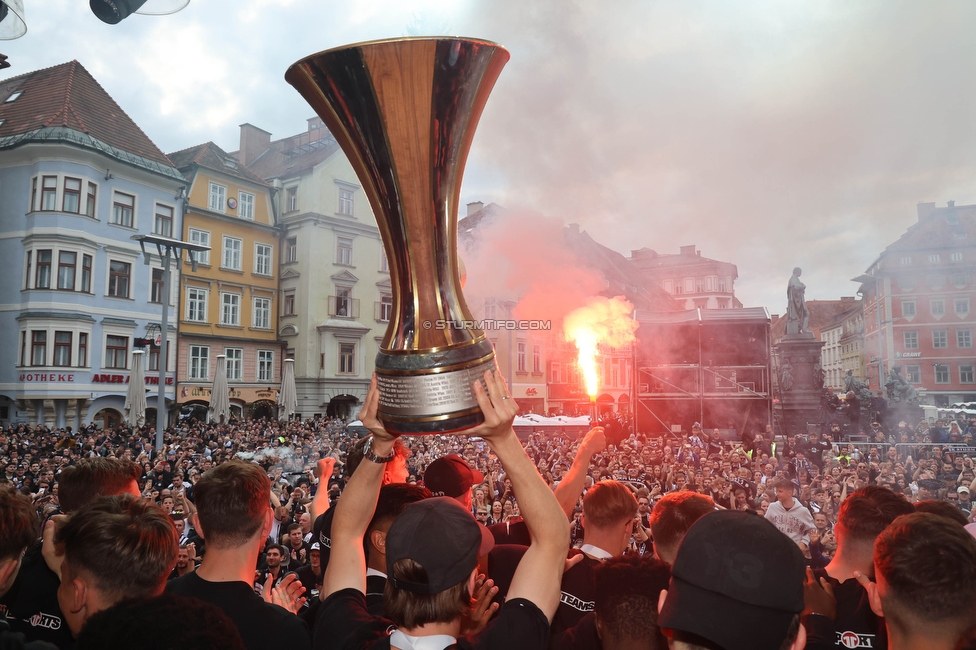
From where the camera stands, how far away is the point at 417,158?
1.80 metres

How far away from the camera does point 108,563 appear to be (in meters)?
1.94

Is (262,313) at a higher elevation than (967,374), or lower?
higher

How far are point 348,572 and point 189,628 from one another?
681 millimetres

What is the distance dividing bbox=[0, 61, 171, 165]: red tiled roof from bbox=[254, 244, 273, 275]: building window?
18.4 ft

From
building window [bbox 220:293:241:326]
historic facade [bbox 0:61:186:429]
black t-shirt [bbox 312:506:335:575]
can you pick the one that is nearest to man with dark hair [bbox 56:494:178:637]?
black t-shirt [bbox 312:506:335:575]

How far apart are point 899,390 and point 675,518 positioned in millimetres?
22812

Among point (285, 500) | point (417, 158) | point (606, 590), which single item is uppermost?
point (417, 158)

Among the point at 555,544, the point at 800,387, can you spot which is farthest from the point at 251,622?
the point at 800,387

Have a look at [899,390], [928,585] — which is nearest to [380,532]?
[928,585]

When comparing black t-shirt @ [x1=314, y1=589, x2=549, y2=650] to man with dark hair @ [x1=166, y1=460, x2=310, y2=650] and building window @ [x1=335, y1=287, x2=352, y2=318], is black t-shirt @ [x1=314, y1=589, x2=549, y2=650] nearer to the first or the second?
man with dark hair @ [x1=166, y1=460, x2=310, y2=650]

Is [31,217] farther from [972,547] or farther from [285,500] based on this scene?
[972,547]

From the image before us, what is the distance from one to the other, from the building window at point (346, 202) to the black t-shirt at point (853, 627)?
30660mm

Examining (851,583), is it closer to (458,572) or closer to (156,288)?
(458,572)

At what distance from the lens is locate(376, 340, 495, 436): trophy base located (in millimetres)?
1697
